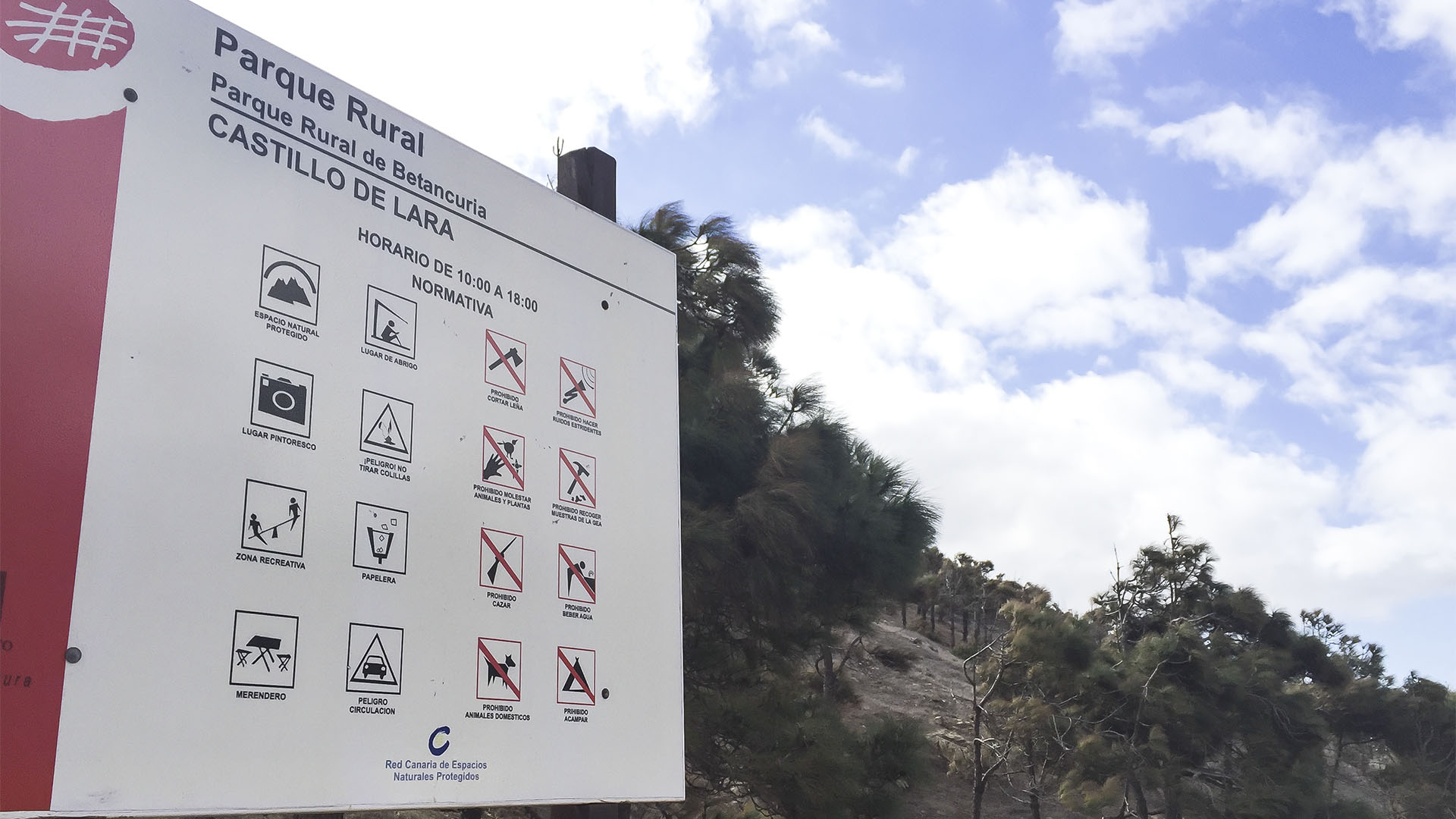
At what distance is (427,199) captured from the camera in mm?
2600

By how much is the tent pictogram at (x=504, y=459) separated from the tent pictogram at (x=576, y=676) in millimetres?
430

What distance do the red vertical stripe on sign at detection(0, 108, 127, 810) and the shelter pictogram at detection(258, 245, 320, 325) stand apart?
0.99 ft

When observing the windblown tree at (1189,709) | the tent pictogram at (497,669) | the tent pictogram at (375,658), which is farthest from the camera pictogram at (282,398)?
the windblown tree at (1189,709)

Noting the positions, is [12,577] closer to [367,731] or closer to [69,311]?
[69,311]

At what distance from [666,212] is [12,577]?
4633 millimetres

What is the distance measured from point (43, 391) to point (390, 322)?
2.46 feet

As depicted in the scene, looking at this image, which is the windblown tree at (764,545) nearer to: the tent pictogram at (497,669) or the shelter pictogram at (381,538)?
the tent pictogram at (497,669)

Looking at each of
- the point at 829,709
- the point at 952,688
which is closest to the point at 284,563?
the point at 829,709

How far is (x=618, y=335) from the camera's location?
3082 mm

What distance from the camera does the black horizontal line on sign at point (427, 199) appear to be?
225 cm

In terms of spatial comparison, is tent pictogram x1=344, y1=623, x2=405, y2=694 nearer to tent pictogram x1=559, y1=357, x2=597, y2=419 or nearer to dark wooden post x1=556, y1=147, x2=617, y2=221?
tent pictogram x1=559, y1=357, x2=597, y2=419

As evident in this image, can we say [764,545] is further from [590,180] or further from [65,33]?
[65,33]

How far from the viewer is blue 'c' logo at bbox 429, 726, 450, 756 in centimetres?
225

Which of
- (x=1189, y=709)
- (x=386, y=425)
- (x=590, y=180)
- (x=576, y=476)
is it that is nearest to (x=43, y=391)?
(x=386, y=425)
